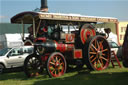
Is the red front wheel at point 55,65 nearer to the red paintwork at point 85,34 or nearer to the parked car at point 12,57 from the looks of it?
the red paintwork at point 85,34

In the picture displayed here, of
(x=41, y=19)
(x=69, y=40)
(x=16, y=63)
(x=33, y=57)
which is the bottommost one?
(x=16, y=63)

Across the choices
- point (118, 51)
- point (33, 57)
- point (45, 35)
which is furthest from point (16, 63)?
point (118, 51)

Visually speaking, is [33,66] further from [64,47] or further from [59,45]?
[64,47]

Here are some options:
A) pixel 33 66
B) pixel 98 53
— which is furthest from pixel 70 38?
pixel 33 66

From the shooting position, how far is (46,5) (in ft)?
131

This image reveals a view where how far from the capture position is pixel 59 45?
9.58m

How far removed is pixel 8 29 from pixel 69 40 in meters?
28.7

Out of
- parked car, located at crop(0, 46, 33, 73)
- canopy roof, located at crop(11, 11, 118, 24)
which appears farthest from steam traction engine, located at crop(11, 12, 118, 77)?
parked car, located at crop(0, 46, 33, 73)

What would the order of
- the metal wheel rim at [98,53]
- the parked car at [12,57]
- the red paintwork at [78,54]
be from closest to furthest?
the red paintwork at [78,54]
the metal wheel rim at [98,53]
the parked car at [12,57]

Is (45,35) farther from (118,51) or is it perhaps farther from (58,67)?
(118,51)

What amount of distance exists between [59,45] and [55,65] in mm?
1087

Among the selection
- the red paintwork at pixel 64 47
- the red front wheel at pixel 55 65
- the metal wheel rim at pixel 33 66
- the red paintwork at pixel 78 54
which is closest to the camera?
the red front wheel at pixel 55 65

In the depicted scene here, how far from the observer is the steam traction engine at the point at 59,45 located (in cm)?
912

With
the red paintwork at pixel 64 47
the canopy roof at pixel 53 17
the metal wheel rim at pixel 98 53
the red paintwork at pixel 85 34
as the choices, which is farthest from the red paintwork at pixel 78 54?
the canopy roof at pixel 53 17
